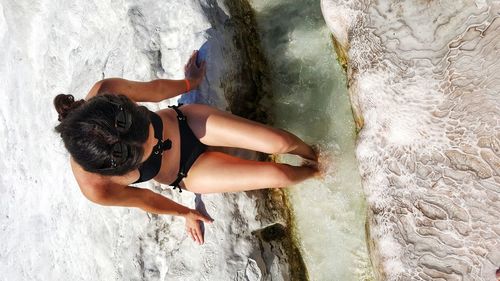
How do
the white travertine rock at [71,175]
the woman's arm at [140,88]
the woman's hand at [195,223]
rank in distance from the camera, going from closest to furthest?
the woman's arm at [140,88]
the woman's hand at [195,223]
the white travertine rock at [71,175]

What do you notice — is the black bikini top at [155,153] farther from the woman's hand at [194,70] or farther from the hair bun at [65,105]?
the woman's hand at [194,70]

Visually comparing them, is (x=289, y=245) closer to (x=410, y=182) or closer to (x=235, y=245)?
(x=235, y=245)

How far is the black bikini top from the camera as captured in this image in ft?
7.95

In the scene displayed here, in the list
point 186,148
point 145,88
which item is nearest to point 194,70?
point 145,88

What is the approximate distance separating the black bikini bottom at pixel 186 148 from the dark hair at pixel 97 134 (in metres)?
0.57

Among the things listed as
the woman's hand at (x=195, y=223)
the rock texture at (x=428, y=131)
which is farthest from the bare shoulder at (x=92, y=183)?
the rock texture at (x=428, y=131)

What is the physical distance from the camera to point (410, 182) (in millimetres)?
2527

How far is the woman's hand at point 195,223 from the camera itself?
3012 millimetres

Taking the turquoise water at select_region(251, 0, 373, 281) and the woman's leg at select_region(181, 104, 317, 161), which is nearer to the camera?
the woman's leg at select_region(181, 104, 317, 161)

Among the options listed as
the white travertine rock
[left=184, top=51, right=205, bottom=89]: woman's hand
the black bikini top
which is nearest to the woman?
the black bikini top

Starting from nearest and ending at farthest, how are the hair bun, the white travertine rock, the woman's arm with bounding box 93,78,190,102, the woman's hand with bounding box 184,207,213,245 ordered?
the hair bun → the woman's arm with bounding box 93,78,190,102 → the woman's hand with bounding box 184,207,213,245 → the white travertine rock

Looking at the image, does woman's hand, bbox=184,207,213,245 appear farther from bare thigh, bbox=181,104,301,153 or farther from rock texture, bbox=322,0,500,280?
rock texture, bbox=322,0,500,280

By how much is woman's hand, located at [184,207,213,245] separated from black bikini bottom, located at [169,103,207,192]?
39cm

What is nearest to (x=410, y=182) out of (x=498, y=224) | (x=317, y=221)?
(x=498, y=224)
